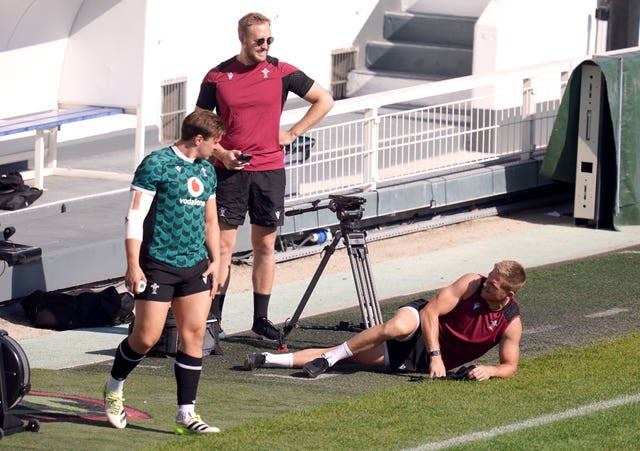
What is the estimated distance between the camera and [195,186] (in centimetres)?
766

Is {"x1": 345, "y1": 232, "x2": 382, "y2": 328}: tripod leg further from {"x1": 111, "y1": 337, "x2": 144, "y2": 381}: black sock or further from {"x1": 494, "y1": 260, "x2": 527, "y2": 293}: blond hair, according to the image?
{"x1": 111, "y1": 337, "x2": 144, "y2": 381}: black sock

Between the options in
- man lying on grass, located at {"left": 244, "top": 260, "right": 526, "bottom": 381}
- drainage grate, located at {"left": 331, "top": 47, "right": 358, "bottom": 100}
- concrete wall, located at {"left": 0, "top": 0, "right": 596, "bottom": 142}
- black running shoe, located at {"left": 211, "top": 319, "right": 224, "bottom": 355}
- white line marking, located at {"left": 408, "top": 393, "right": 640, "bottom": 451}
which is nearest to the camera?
white line marking, located at {"left": 408, "top": 393, "right": 640, "bottom": 451}

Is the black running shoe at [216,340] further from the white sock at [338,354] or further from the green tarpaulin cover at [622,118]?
the green tarpaulin cover at [622,118]

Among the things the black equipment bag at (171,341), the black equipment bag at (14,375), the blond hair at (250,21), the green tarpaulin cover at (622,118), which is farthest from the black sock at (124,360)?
the green tarpaulin cover at (622,118)

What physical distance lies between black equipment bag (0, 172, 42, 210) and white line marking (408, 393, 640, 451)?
6.04 meters

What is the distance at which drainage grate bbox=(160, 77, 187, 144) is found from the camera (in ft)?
51.7

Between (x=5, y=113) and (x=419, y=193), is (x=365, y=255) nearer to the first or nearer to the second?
(x=419, y=193)

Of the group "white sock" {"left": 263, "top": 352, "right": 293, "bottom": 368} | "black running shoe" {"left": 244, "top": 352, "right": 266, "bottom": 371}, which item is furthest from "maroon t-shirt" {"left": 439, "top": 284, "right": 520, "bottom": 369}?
"black running shoe" {"left": 244, "top": 352, "right": 266, "bottom": 371}

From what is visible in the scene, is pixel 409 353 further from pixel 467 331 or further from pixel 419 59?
pixel 419 59

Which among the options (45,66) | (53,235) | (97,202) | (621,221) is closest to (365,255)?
(53,235)

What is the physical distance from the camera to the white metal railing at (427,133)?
13414 millimetres

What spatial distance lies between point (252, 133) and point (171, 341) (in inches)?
55.9

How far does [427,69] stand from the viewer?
1802cm

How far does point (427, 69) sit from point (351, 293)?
21.8 ft
